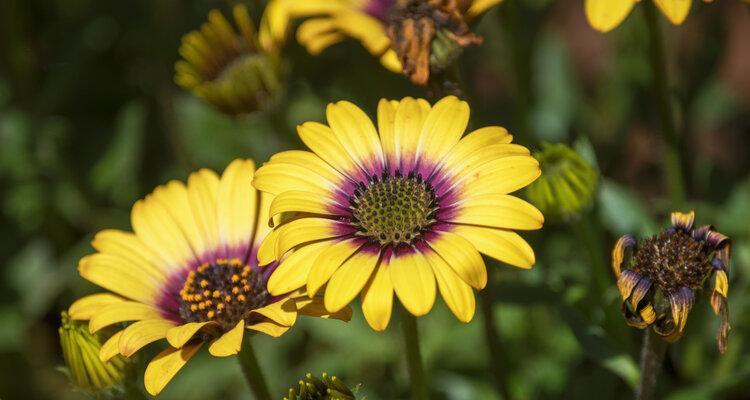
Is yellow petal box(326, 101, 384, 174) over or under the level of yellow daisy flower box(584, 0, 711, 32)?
under

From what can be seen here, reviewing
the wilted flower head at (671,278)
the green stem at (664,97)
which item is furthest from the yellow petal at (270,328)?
the green stem at (664,97)

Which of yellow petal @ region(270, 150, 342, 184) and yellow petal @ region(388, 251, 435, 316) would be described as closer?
yellow petal @ region(388, 251, 435, 316)

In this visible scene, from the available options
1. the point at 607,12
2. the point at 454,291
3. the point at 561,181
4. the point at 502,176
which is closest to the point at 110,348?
the point at 454,291

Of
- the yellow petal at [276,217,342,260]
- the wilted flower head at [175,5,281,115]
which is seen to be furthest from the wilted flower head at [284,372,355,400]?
the wilted flower head at [175,5,281,115]

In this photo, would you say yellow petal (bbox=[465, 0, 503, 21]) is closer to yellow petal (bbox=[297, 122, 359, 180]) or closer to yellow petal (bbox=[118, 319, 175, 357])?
yellow petal (bbox=[297, 122, 359, 180])

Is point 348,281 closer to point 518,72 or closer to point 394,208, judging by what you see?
point 394,208
